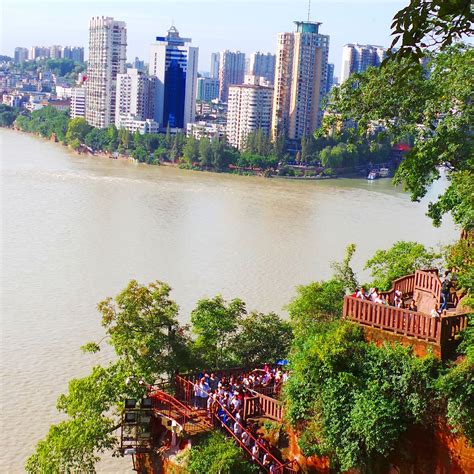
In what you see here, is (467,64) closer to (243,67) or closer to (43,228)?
(43,228)

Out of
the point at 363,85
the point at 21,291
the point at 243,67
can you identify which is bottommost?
the point at 21,291

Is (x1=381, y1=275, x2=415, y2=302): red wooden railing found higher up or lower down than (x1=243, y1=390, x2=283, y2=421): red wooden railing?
higher up

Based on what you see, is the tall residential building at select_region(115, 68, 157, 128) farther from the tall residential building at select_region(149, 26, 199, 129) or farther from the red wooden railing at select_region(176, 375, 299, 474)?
the red wooden railing at select_region(176, 375, 299, 474)

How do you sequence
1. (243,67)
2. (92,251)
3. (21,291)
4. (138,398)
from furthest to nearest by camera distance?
(243,67) → (92,251) → (21,291) → (138,398)

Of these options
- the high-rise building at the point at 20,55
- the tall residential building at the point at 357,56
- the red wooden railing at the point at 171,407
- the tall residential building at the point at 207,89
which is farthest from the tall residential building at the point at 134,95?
the high-rise building at the point at 20,55

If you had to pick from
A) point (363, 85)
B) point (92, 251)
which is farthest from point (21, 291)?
point (363, 85)

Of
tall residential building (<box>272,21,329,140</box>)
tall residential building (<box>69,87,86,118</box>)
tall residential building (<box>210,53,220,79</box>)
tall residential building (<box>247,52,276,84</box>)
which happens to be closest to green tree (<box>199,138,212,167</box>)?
tall residential building (<box>272,21,329,140</box>)
